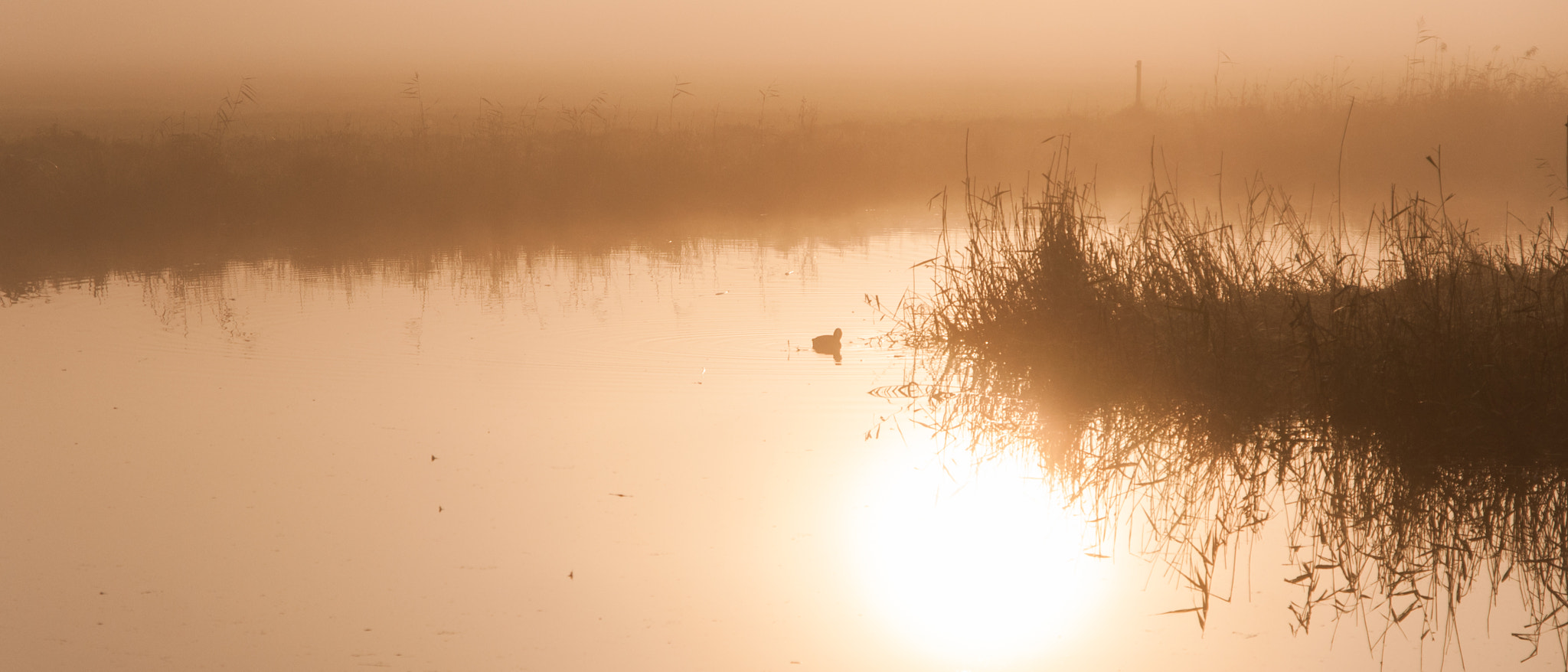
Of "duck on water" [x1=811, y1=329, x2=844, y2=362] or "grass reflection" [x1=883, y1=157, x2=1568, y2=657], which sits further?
"duck on water" [x1=811, y1=329, x2=844, y2=362]

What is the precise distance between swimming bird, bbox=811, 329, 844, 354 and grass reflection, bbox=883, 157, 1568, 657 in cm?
52

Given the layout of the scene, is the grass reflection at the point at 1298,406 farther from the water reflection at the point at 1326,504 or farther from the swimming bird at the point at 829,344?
the swimming bird at the point at 829,344

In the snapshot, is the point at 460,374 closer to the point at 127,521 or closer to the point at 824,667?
the point at 127,521

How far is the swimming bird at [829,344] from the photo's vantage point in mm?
5266

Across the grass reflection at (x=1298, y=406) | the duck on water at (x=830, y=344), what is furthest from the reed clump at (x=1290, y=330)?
the duck on water at (x=830, y=344)

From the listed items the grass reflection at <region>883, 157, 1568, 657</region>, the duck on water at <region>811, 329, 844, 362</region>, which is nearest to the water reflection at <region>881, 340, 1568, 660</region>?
the grass reflection at <region>883, 157, 1568, 657</region>

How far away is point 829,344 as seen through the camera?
208 inches

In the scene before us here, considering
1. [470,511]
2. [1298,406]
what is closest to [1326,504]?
[1298,406]

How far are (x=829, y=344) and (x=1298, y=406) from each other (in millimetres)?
2195

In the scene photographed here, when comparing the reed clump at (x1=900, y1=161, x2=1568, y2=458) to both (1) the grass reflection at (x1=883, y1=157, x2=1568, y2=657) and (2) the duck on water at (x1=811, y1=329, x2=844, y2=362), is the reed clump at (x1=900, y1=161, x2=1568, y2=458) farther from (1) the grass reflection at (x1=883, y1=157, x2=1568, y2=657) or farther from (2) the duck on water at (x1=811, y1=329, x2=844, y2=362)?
(2) the duck on water at (x1=811, y1=329, x2=844, y2=362)

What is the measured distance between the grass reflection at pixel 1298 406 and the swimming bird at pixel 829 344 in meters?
0.52

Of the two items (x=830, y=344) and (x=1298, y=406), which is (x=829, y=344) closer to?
(x=830, y=344)

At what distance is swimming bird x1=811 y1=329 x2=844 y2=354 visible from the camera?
5266mm

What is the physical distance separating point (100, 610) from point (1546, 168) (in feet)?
44.8
